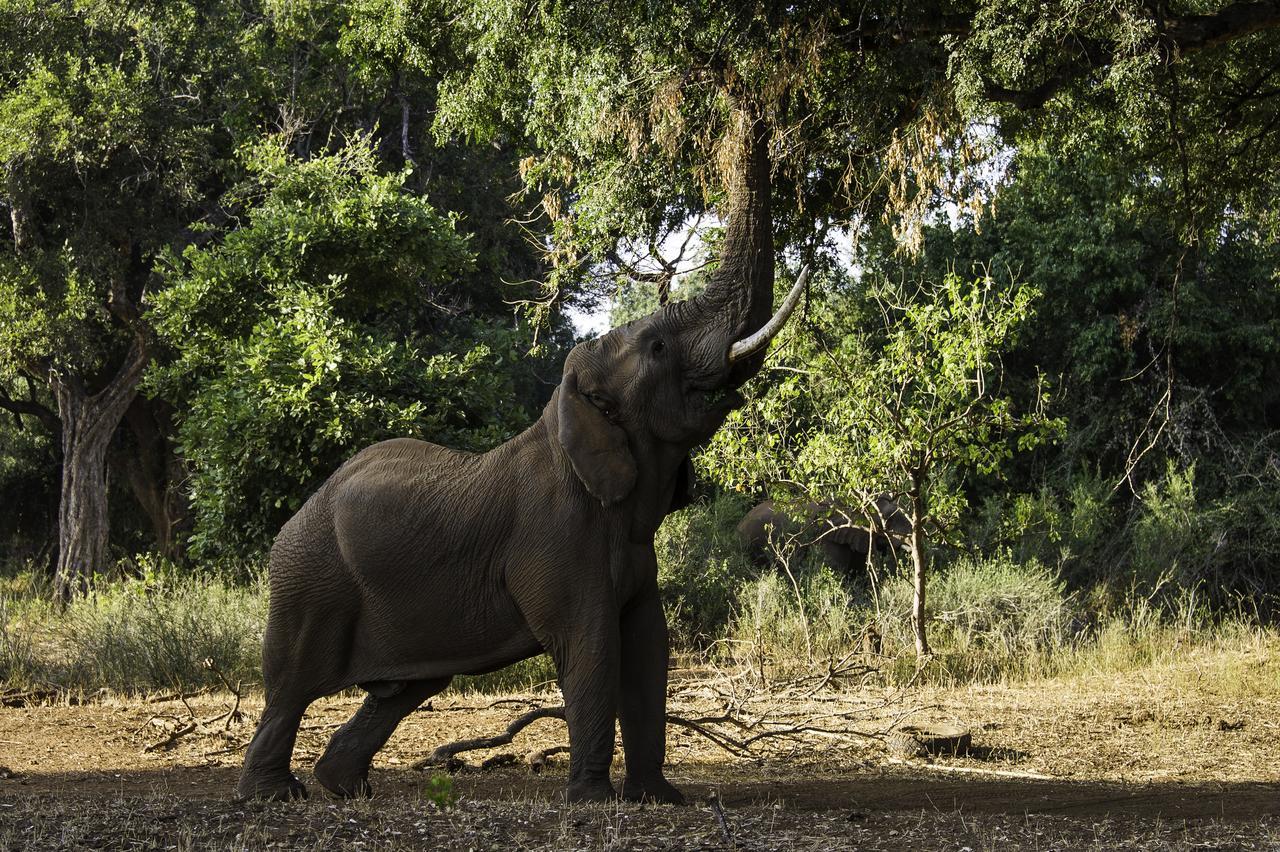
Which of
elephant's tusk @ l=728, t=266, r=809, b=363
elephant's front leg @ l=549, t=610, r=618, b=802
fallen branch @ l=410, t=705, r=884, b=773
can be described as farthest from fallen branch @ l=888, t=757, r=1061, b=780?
elephant's tusk @ l=728, t=266, r=809, b=363

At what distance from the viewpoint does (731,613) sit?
15.5m

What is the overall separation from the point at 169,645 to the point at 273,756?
18.8ft

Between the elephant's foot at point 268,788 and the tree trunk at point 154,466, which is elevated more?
the tree trunk at point 154,466

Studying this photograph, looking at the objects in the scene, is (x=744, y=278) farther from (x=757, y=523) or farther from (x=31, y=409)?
(x=31, y=409)

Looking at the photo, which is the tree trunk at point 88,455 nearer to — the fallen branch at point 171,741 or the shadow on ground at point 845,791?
the fallen branch at point 171,741

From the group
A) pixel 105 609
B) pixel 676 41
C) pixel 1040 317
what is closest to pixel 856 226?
pixel 676 41

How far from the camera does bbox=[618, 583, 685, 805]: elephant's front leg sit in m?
6.85

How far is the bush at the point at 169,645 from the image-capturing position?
40.0ft

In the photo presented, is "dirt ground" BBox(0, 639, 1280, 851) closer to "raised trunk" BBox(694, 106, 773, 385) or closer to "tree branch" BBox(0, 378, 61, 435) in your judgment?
"raised trunk" BBox(694, 106, 773, 385)

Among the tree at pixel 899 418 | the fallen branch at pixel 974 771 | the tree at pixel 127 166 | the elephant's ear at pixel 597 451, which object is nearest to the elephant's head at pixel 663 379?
the elephant's ear at pixel 597 451

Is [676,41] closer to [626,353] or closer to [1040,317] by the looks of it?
[626,353]

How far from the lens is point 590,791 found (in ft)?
21.6

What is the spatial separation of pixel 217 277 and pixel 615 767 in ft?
30.7

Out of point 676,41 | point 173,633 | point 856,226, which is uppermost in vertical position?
point 676,41
